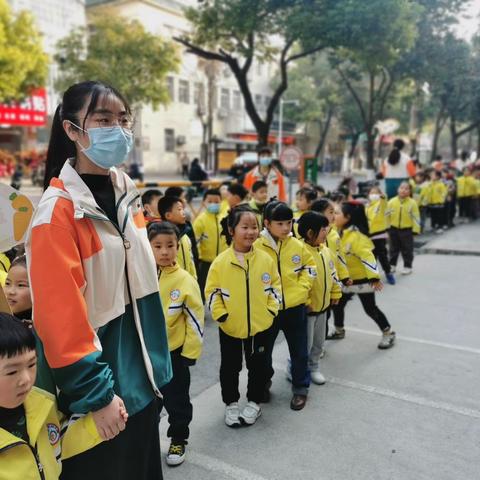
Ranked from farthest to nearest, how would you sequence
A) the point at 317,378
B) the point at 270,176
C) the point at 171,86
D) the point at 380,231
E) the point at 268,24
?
the point at 171,86 → the point at 268,24 → the point at 270,176 → the point at 380,231 → the point at 317,378

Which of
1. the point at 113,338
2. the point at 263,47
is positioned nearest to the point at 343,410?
the point at 113,338

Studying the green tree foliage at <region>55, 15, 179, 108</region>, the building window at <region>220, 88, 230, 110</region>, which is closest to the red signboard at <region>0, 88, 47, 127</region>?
the green tree foliage at <region>55, 15, 179, 108</region>

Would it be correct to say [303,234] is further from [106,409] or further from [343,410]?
[106,409]

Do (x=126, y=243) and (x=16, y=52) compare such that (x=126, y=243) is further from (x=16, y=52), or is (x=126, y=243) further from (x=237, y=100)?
(x=237, y=100)

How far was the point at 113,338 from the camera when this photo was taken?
1.58 meters

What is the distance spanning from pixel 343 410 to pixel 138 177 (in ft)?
62.7

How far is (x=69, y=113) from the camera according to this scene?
1.61m

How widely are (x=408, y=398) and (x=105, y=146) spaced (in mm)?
2947

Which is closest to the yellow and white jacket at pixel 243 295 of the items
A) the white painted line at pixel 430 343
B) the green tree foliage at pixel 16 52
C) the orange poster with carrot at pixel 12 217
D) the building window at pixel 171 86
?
the orange poster with carrot at pixel 12 217

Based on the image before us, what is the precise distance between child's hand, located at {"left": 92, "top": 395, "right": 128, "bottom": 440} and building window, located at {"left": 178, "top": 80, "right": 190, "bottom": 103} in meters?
36.7

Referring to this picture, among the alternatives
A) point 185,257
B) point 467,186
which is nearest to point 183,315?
point 185,257

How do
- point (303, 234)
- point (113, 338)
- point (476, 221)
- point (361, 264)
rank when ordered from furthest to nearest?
point (476, 221) → point (361, 264) → point (303, 234) → point (113, 338)

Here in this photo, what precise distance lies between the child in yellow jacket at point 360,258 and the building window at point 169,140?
32.8 metres

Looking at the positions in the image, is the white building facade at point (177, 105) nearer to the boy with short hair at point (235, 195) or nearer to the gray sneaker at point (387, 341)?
the boy with short hair at point (235, 195)
